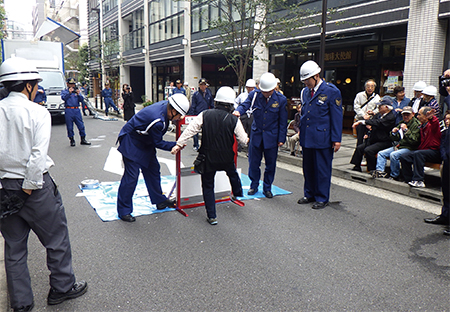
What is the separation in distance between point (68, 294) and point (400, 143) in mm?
6064

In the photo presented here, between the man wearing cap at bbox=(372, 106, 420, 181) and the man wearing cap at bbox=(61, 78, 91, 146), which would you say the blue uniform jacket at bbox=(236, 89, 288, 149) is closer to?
the man wearing cap at bbox=(372, 106, 420, 181)

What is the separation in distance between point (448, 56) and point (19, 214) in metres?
10.6

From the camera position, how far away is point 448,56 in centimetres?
983

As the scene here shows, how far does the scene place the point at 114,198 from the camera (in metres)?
6.07

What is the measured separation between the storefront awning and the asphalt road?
18.5m

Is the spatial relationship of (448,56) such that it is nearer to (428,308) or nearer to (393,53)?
(393,53)

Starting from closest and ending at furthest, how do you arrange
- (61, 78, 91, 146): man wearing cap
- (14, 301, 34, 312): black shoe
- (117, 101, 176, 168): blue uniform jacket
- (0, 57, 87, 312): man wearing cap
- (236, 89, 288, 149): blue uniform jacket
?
(0, 57, 87, 312): man wearing cap < (14, 301, 34, 312): black shoe < (117, 101, 176, 168): blue uniform jacket < (236, 89, 288, 149): blue uniform jacket < (61, 78, 91, 146): man wearing cap

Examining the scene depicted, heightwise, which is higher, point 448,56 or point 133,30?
point 133,30

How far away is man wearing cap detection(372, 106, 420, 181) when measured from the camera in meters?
6.68

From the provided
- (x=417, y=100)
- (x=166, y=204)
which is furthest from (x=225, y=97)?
(x=417, y=100)

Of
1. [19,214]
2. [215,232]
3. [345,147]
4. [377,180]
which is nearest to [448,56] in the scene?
[345,147]

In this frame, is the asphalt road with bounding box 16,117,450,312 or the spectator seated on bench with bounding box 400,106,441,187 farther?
the spectator seated on bench with bounding box 400,106,441,187

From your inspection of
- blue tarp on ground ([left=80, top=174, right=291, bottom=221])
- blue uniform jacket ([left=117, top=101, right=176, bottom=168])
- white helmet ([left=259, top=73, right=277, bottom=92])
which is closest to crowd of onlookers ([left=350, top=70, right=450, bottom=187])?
blue tarp on ground ([left=80, top=174, right=291, bottom=221])

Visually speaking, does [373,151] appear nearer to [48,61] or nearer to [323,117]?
[323,117]
